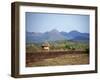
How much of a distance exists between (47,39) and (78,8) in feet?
1.36

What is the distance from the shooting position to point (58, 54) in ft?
6.92

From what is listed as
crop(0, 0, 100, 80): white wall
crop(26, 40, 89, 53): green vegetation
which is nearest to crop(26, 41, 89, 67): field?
crop(26, 40, 89, 53): green vegetation

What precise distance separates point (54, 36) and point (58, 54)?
6.5 inches

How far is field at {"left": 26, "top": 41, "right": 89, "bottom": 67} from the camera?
2.00m

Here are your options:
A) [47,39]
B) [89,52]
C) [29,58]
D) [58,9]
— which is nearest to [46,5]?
[58,9]

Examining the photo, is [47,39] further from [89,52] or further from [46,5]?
[89,52]

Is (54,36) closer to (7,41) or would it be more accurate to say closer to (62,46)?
(62,46)

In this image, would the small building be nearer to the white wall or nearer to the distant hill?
the distant hill

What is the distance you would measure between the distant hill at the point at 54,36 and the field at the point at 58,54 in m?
0.04

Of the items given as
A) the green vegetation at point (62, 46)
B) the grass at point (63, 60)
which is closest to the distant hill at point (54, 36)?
the green vegetation at point (62, 46)

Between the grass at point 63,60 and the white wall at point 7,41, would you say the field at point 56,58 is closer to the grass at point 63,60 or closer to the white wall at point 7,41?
the grass at point 63,60

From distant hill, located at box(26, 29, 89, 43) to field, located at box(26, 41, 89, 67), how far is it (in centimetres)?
4

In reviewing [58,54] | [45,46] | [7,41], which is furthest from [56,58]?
[7,41]

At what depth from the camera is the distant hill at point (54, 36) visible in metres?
2.01
